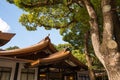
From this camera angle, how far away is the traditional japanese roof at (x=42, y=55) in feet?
34.0

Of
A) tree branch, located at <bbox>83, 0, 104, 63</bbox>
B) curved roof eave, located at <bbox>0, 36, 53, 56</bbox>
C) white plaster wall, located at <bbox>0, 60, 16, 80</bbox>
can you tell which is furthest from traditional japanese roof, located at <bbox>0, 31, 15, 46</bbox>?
white plaster wall, located at <bbox>0, 60, 16, 80</bbox>

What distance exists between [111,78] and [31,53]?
8.67 m

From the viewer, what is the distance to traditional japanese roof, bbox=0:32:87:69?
408 inches

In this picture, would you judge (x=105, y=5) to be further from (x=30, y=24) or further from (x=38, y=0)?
(x=30, y=24)

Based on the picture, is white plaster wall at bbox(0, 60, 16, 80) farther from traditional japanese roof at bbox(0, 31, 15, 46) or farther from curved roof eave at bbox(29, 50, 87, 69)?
traditional japanese roof at bbox(0, 31, 15, 46)

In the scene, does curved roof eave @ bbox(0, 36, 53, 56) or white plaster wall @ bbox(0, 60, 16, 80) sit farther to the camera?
white plaster wall @ bbox(0, 60, 16, 80)

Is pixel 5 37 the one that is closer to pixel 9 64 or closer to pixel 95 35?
pixel 95 35

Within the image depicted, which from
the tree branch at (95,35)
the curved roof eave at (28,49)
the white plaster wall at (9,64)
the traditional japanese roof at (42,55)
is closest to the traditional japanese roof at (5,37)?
the tree branch at (95,35)

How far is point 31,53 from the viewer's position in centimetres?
1209

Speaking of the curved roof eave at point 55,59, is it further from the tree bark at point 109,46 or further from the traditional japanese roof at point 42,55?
the tree bark at point 109,46

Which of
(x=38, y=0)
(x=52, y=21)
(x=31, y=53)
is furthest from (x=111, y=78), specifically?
(x=52, y=21)

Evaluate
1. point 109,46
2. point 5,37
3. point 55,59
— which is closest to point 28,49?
point 55,59

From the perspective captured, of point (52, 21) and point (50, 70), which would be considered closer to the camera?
point (50, 70)

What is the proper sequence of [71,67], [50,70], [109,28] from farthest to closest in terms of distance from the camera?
[71,67], [50,70], [109,28]
